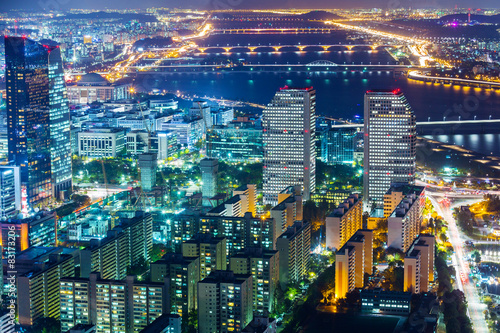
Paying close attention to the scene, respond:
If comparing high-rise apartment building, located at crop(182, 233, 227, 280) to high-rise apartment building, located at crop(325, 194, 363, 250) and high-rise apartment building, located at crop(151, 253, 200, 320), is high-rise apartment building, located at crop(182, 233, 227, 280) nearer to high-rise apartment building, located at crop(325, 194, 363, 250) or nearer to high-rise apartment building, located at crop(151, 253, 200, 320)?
high-rise apartment building, located at crop(151, 253, 200, 320)

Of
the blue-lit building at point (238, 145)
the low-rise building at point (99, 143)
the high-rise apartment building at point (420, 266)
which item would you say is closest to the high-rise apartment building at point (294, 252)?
the high-rise apartment building at point (420, 266)

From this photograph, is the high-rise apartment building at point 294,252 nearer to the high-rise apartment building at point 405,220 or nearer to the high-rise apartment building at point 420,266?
the high-rise apartment building at point 405,220

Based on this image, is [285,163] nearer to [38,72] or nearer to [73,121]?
[38,72]

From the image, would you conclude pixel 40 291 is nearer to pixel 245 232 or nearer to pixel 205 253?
pixel 205 253

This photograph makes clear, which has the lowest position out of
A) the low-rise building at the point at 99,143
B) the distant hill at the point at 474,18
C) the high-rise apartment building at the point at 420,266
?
the high-rise apartment building at the point at 420,266

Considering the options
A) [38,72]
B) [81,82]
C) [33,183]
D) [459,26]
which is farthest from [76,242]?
[459,26]

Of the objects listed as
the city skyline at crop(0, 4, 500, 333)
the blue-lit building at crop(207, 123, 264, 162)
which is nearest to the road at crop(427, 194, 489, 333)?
the city skyline at crop(0, 4, 500, 333)
